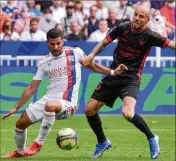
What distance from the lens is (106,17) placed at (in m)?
23.1

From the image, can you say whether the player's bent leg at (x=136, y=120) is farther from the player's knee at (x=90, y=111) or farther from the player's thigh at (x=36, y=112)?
the player's thigh at (x=36, y=112)

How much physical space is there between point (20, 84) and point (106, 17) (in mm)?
5290

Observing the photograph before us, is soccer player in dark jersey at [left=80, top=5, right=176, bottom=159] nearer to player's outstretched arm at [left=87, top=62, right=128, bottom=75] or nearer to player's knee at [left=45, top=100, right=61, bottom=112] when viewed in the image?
player's outstretched arm at [left=87, top=62, right=128, bottom=75]

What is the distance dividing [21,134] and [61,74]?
41.8 inches

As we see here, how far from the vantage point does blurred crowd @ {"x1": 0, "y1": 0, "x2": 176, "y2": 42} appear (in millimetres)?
21156

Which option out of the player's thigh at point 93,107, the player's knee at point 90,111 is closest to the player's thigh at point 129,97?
the player's thigh at point 93,107

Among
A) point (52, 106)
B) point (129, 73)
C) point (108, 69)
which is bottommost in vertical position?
point (52, 106)

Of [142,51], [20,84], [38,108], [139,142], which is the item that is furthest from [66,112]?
[20,84]

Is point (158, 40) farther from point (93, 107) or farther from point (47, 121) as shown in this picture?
point (47, 121)

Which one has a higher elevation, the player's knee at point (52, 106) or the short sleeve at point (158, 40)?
the short sleeve at point (158, 40)

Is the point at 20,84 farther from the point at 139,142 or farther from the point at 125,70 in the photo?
the point at 125,70

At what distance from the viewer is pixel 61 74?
11500 millimetres

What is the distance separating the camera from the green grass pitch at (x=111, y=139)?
11.8 metres

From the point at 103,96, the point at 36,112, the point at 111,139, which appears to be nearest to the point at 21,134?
the point at 36,112
